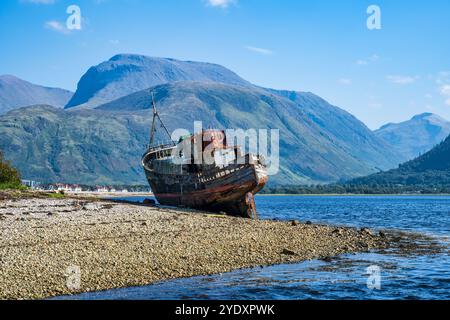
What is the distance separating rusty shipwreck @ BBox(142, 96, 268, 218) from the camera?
59.8 meters

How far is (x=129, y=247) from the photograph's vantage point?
29.9 m

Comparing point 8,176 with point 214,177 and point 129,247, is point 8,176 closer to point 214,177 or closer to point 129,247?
point 214,177

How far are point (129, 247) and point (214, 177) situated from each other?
3160cm

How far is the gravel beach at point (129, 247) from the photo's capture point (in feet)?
74.9

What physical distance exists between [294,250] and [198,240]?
616cm

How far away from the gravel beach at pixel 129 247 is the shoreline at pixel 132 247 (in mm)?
36

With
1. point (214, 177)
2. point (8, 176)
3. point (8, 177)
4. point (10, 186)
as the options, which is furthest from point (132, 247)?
point (8, 176)

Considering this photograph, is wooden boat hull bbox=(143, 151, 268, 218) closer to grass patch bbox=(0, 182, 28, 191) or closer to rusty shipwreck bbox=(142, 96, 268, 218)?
rusty shipwreck bbox=(142, 96, 268, 218)

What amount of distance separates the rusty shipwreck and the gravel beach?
11818 millimetres

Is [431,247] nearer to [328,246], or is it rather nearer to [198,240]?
[328,246]

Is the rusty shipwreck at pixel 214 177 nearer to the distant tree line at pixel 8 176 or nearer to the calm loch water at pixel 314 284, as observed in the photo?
the calm loch water at pixel 314 284

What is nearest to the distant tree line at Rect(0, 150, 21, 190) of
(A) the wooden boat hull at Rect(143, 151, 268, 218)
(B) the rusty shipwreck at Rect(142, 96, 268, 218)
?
(B) the rusty shipwreck at Rect(142, 96, 268, 218)

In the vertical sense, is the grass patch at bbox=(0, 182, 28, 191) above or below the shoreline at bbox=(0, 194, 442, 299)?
above
